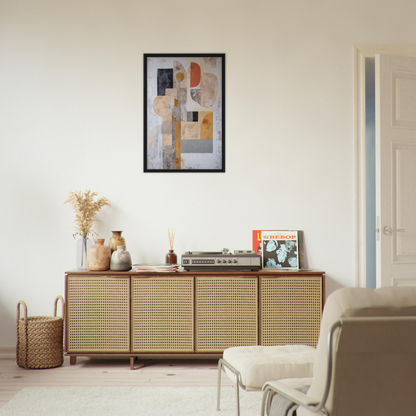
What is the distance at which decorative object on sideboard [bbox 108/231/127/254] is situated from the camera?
346cm

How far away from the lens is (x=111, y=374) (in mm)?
3156

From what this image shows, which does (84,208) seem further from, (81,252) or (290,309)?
(290,309)

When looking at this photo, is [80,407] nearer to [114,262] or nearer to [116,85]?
[114,262]

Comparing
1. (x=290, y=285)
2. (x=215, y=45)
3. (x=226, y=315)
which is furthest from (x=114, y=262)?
(x=215, y=45)

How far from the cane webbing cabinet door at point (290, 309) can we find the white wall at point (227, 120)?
478mm

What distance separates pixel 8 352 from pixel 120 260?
1333 millimetres

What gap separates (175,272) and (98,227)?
883 mm

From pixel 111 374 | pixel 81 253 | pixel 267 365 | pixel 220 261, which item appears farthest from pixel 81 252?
pixel 267 365

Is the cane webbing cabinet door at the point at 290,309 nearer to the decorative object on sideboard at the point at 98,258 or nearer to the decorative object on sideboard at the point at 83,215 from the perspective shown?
the decorative object on sideboard at the point at 98,258

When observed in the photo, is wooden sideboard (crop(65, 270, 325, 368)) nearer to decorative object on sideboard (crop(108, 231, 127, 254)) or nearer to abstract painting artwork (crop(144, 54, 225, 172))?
decorative object on sideboard (crop(108, 231, 127, 254))

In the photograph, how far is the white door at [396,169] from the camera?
3.49 meters

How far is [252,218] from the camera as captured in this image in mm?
3699

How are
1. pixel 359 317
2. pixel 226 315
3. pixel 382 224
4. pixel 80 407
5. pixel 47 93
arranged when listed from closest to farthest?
pixel 359 317
pixel 80 407
pixel 226 315
pixel 382 224
pixel 47 93

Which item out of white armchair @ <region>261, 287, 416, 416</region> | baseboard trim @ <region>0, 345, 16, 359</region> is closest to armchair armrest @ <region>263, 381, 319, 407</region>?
white armchair @ <region>261, 287, 416, 416</region>
